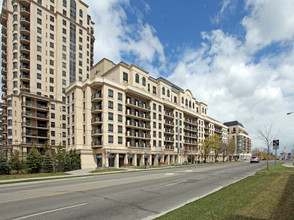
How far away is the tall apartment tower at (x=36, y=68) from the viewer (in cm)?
4875

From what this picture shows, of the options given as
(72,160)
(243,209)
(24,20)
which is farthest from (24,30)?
(243,209)

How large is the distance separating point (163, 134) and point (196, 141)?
66.0 ft

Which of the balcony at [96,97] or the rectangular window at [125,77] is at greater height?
the rectangular window at [125,77]

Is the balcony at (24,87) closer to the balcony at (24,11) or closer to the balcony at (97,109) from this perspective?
the balcony at (24,11)

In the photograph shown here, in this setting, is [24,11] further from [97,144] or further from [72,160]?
[72,160]

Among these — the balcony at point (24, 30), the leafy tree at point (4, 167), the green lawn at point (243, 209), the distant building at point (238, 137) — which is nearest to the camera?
the green lawn at point (243, 209)

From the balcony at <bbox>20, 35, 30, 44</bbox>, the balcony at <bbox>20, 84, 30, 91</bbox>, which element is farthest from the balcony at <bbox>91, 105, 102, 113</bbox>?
the balcony at <bbox>20, 35, 30, 44</bbox>

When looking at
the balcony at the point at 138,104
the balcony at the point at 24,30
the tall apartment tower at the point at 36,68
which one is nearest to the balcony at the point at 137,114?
the balcony at the point at 138,104

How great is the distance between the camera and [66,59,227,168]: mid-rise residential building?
122 feet

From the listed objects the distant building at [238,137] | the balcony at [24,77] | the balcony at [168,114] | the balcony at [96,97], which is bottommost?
the distant building at [238,137]

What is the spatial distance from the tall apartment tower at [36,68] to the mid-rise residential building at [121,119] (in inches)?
536

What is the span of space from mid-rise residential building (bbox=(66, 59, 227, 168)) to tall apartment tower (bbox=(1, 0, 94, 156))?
13.6 m

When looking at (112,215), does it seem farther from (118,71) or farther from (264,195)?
(118,71)

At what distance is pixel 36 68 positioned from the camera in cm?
5206
